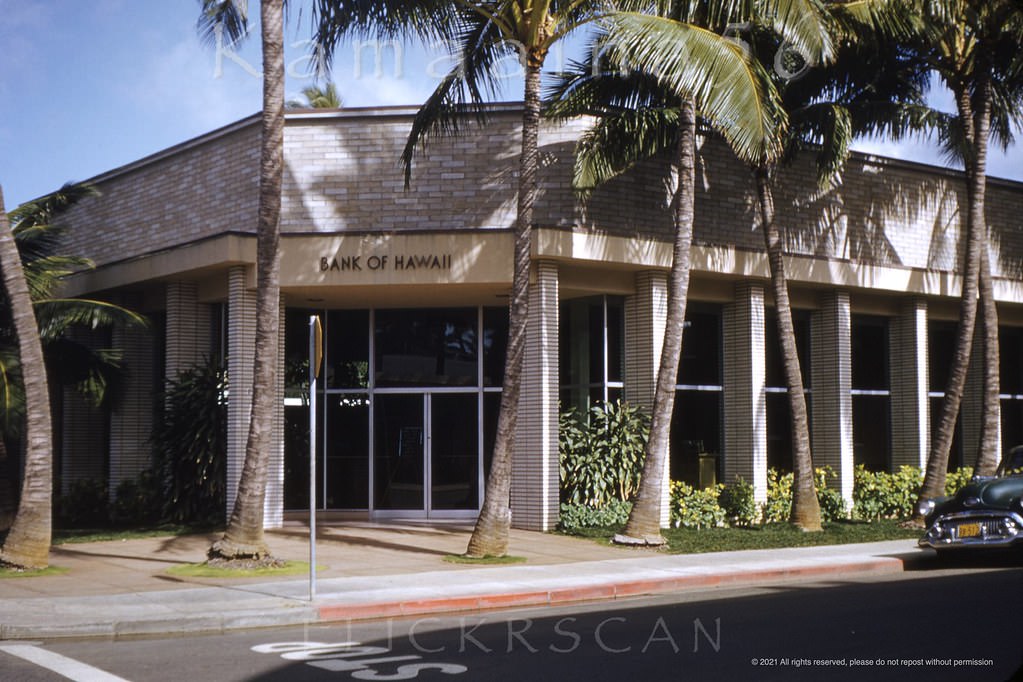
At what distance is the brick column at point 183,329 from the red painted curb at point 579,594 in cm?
1115

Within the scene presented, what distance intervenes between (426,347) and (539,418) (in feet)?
11.3

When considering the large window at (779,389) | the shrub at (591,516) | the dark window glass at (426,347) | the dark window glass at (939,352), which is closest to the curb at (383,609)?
the shrub at (591,516)

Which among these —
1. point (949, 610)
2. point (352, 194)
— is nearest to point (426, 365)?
point (352, 194)

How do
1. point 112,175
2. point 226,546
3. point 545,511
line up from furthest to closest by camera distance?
point 112,175 → point 545,511 → point 226,546

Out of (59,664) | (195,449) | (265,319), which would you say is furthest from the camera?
(195,449)

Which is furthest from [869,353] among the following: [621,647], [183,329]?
[621,647]

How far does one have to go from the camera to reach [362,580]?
1309 cm

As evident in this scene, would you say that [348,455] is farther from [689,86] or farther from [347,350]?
[689,86]

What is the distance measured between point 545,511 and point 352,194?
22.6 ft

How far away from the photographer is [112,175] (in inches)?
960

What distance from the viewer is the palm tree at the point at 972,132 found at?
19.3 m

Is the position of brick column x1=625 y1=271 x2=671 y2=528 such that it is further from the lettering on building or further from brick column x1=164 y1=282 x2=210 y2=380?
brick column x1=164 y1=282 x2=210 y2=380

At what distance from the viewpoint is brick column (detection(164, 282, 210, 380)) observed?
21.2 m

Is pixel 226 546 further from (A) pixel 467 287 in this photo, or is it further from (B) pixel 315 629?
(A) pixel 467 287
